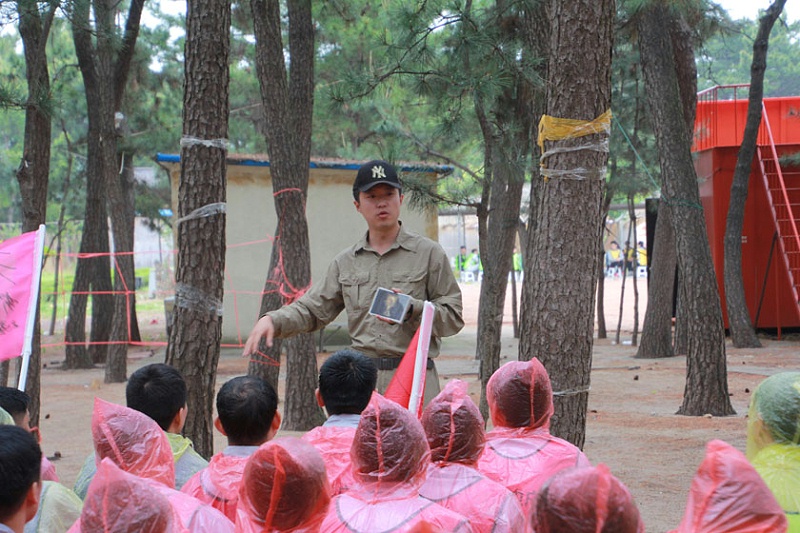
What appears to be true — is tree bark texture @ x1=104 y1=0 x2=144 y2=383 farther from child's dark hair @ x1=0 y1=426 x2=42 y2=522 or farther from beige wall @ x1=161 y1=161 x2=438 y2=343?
child's dark hair @ x1=0 y1=426 x2=42 y2=522

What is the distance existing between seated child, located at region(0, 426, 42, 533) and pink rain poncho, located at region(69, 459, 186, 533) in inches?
11.2

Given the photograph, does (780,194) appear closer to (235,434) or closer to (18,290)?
(18,290)

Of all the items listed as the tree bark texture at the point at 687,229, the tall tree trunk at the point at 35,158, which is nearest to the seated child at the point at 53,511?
the tall tree trunk at the point at 35,158

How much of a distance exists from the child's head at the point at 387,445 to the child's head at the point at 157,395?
1.18m

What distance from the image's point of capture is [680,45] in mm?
11133

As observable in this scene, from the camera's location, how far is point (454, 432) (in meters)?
2.73

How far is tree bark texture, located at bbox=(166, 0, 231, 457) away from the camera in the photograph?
457 centimetres

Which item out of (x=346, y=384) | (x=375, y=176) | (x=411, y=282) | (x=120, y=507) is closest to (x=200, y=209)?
(x=375, y=176)

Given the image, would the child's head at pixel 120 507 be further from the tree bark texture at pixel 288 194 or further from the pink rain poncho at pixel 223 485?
the tree bark texture at pixel 288 194

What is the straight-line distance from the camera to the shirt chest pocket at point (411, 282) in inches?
161

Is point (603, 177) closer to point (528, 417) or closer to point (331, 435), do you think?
point (528, 417)

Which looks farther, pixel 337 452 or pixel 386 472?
pixel 337 452

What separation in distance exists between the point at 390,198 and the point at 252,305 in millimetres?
12730

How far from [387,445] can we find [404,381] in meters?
1.33
